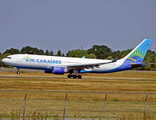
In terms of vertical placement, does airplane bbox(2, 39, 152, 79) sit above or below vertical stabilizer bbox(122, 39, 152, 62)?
below

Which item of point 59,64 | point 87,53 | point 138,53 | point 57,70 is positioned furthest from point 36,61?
point 87,53

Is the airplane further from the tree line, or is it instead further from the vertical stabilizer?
the tree line

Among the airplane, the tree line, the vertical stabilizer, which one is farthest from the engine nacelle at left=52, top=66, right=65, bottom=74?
the tree line

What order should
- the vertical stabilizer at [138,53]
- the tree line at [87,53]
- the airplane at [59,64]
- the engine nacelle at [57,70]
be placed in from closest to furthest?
the engine nacelle at [57,70]
the airplane at [59,64]
the vertical stabilizer at [138,53]
the tree line at [87,53]

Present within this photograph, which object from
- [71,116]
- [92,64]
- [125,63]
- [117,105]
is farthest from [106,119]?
[125,63]

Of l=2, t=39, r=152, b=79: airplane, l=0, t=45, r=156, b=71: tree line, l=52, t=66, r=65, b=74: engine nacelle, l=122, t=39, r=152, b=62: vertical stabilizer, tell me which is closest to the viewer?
l=52, t=66, r=65, b=74: engine nacelle

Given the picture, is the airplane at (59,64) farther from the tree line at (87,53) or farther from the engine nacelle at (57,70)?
the tree line at (87,53)

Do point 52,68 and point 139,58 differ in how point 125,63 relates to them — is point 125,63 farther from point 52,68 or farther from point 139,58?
point 52,68

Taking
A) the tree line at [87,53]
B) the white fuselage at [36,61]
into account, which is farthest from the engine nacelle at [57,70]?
the tree line at [87,53]

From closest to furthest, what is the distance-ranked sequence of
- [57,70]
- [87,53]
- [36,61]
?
1. [57,70]
2. [36,61]
3. [87,53]

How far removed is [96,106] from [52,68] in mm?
25319

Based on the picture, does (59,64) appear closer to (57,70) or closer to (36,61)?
(57,70)

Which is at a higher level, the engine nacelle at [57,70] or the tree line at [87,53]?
the tree line at [87,53]

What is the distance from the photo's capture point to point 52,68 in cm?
4528
